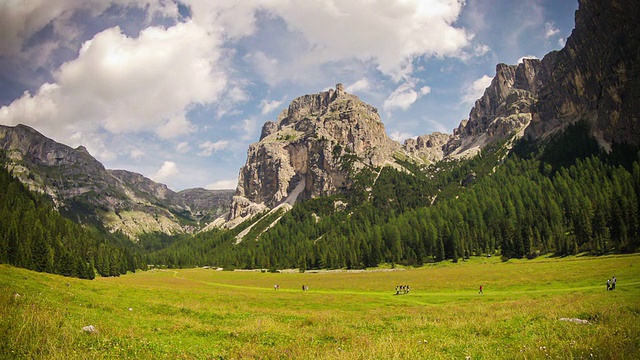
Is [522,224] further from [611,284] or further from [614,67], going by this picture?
[614,67]

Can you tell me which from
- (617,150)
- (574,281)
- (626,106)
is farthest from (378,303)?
(626,106)

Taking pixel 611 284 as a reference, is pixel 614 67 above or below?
above

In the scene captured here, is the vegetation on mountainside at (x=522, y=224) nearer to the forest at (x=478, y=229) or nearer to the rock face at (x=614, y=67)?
the forest at (x=478, y=229)

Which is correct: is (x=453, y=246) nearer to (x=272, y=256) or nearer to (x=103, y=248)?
(x=272, y=256)

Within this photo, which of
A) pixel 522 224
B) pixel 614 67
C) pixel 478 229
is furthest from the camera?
pixel 614 67

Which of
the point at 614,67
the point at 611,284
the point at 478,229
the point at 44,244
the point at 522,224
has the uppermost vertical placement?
the point at 614,67

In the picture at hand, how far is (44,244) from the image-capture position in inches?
3447

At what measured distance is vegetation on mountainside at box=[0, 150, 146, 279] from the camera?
81.7 meters

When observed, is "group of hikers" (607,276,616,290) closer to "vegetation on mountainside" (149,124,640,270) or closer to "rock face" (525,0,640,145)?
"vegetation on mountainside" (149,124,640,270)

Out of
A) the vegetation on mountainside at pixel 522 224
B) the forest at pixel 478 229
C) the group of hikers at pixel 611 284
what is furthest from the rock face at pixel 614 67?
the group of hikers at pixel 611 284

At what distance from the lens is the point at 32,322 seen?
12.5 metres

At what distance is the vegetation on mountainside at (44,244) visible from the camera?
81.7 m

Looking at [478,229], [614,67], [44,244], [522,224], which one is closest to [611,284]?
[522,224]

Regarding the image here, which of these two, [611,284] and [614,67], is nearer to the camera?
[611,284]
